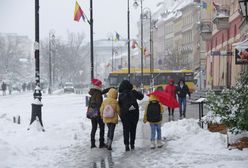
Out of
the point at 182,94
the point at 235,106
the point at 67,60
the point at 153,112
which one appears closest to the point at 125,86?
the point at 153,112

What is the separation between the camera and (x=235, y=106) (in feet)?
40.6

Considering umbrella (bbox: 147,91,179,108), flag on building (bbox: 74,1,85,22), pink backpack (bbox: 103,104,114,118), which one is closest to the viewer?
pink backpack (bbox: 103,104,114,118)

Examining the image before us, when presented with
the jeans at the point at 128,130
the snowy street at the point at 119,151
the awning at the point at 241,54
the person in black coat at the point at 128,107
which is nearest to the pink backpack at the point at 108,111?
the person in black coat at the point at 128,107

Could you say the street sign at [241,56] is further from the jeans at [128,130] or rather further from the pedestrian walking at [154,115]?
the jeans at [128,130]

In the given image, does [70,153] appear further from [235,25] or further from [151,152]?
[235,25]

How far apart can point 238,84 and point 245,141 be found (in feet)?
4.46

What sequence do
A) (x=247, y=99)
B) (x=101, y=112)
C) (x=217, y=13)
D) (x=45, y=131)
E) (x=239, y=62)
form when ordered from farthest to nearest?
1. (x=217, y=13)
2. (x=239, y=62)
3. (x=45, y=131)
4. (x=101, y=112)
5. (x=247, y=99)

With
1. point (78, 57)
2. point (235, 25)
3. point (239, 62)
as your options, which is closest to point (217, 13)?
point (235, 25)

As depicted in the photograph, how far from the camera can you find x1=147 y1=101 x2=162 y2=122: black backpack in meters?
13.5

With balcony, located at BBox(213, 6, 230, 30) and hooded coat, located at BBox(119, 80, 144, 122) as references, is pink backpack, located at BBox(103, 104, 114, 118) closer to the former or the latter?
hooded coat, located at BBox(119, 80, 144, 122)

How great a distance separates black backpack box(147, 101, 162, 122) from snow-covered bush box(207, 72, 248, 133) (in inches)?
53.6

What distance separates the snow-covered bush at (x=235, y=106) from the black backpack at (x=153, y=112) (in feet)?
4.46

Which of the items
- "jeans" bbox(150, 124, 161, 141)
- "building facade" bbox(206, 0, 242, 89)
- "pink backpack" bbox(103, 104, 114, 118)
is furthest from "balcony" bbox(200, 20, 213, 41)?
"pink backpack" bbox(103, 104, 114, 118)

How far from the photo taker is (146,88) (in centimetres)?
6375
